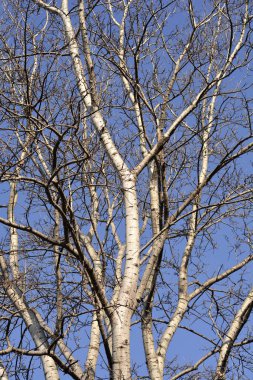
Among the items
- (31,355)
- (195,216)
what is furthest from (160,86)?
(31,355)

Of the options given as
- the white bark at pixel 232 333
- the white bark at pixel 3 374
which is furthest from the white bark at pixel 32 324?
the white bark at pixel 232 333

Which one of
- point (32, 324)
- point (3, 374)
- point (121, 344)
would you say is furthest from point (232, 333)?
point (3, 374)

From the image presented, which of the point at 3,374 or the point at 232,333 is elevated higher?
the point at 232,333

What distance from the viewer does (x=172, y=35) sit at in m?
9.18

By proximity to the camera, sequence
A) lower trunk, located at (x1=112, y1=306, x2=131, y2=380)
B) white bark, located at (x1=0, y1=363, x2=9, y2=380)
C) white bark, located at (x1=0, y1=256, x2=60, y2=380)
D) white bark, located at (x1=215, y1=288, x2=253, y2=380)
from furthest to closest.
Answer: white bark, located at (x1=215, y1=288, x2=253, y2=380)
white bark, located at (x1=0, y1=256, x2=60, y2=380)
white bark, located at (x1=0, y1=363, x2=9, y2=380)
lower trunk, located at (x1=112, y1=306, x2=131, y2=380)

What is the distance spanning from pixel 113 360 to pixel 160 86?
12.5 ft

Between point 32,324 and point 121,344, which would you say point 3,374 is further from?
point 121,344

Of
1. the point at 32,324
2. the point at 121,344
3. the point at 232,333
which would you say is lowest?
the point at 121,344

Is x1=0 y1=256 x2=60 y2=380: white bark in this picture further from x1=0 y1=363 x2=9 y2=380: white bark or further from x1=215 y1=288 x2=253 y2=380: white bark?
x1=215 y1=288 x2=253 y2=380: white bark

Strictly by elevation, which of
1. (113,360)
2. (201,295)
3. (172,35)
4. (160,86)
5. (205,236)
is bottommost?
(113,360)

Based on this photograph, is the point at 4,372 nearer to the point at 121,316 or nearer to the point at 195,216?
the point at 121,316

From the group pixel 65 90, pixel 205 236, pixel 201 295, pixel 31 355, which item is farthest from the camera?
pixel 205 236

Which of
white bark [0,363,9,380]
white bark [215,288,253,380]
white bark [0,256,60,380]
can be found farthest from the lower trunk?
white bark [215,288,253,380]

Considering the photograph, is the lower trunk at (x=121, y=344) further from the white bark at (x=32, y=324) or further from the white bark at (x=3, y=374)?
the white bark at (x=3, y=374)
